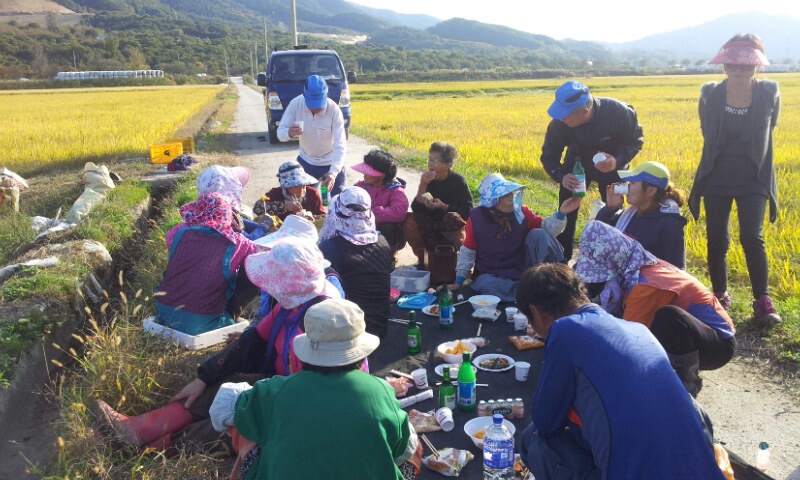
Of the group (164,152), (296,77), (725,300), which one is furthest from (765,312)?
(296,77)

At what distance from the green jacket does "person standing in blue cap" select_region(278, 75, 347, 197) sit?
177 inches

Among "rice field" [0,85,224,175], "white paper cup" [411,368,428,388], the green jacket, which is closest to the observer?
the green jacket

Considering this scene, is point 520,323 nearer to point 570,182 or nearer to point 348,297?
point 570,182

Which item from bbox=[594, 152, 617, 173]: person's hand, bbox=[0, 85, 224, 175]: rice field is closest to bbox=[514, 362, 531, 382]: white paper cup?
bbox=[594, 152, 617, 173]: person's hand

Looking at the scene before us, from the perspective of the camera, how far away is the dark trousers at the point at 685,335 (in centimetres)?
317

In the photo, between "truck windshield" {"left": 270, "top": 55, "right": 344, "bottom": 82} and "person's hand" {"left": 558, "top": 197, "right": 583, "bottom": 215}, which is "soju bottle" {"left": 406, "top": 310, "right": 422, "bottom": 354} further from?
"truck windshield" {"left": 270, "top": 55, "right": 344, "bottom": 82}

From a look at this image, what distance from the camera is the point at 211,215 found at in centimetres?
424

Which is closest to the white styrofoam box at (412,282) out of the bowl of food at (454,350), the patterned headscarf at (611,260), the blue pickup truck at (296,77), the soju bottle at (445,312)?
the soju bottle at (445,312)

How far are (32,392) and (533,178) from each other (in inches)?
325

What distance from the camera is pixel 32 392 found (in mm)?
4223

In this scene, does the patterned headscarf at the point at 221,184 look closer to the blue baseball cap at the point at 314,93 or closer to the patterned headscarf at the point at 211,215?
the patterned headscarf at the point at 211,215

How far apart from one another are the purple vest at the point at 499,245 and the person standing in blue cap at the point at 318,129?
189 centimetres

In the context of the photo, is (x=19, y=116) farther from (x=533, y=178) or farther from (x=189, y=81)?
(x=189, y=81)

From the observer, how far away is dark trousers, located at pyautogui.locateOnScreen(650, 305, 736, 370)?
3172 mm
